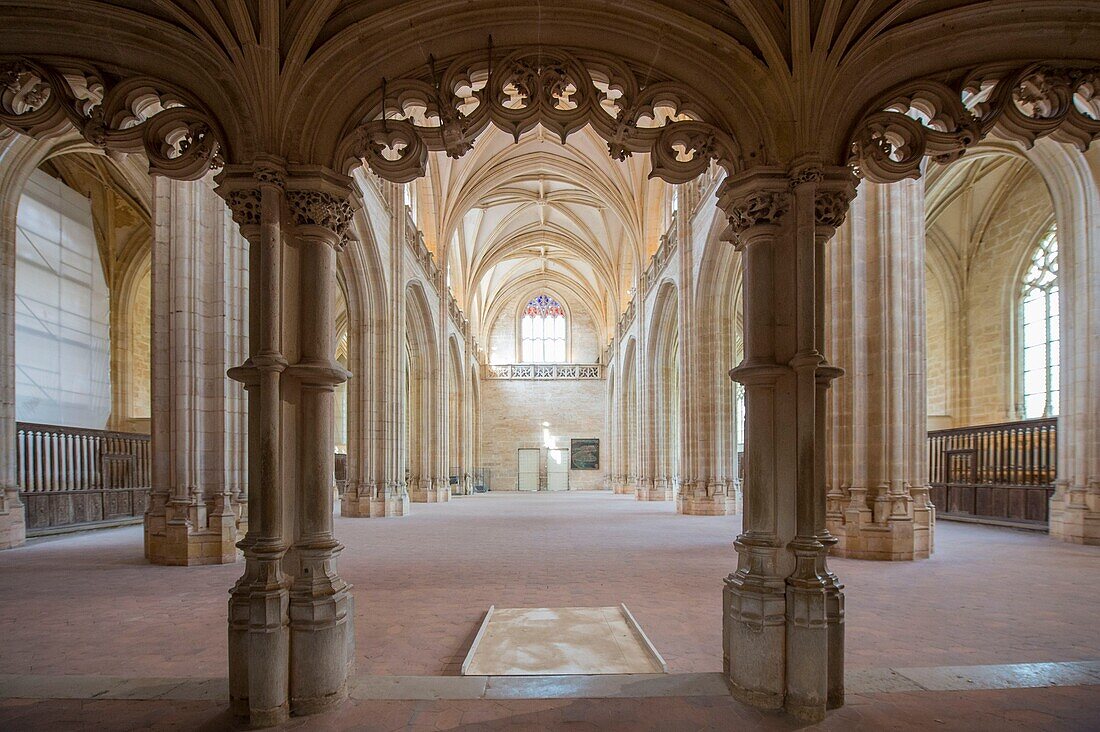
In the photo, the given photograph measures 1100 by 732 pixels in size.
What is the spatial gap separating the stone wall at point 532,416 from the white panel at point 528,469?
335 mm

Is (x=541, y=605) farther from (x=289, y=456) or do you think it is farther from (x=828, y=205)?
(x=828, y=205)

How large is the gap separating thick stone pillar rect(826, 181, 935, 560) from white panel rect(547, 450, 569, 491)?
28.3 m

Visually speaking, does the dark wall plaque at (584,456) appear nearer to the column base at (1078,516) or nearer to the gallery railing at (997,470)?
the gallery railing at (997,470)

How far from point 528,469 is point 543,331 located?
8321 mm

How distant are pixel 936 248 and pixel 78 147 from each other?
76.8 ft

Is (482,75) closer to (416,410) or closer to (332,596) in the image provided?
(332,596)

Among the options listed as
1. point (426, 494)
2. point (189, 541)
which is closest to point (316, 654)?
point (189, 541)

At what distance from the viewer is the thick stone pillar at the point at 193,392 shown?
→ 816 cm

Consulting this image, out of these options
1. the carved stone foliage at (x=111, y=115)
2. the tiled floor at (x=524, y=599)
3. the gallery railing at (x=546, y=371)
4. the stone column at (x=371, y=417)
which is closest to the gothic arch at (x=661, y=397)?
the stone column at (x=371, y=417)

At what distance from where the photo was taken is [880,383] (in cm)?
852

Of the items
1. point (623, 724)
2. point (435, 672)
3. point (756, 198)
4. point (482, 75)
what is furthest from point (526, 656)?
point (482, 75)

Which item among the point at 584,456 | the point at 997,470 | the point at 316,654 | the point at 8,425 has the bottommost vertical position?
the point at 584,456

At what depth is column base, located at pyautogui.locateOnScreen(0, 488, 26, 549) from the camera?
10328 millimetres

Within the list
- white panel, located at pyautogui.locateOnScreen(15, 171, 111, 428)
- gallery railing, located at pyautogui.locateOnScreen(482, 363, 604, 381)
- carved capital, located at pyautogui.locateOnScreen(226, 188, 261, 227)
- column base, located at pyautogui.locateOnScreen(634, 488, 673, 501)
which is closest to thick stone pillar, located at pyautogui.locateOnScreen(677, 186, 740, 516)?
column base, located at pyautogui.locateOnScreen(634, 488, 673, 501)
